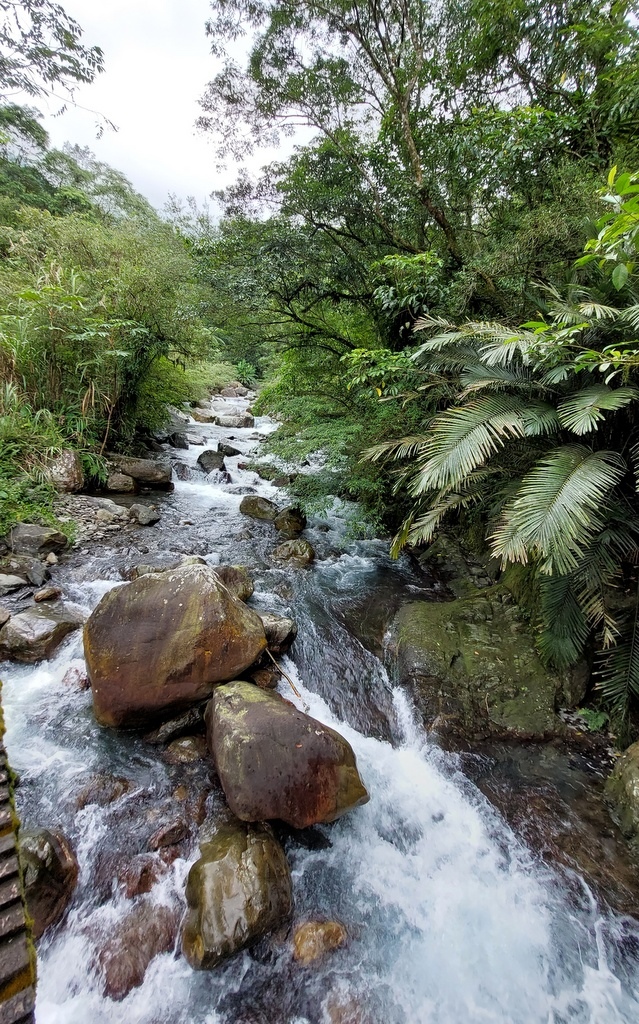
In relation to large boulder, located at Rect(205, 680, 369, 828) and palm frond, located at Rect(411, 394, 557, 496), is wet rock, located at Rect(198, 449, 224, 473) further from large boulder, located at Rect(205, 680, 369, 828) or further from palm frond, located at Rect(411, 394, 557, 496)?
large boulder, located at Rect(205, 680, 369, 828)

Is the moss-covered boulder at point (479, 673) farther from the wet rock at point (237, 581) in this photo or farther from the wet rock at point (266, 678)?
the wet rock at point (237, 581)

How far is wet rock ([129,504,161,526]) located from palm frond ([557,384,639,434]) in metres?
5.50

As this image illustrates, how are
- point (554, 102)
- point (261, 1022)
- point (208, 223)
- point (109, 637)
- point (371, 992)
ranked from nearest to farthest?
point (261, 1022) → point (371, 992) → point (109, 637) → point (554, 102) → point (208, 223)

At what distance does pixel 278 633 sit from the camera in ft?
12.7

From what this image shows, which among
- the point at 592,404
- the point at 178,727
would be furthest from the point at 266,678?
the point at 592,404

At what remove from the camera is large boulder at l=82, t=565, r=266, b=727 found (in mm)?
2988

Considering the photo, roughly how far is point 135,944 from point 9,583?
3309 millimetres

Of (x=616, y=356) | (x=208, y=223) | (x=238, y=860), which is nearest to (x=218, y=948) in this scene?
(x=238, y=860)

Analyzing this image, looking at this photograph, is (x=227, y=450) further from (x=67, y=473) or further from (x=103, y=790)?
(x=103, y=790)

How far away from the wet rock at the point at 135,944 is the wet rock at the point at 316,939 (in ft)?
2.22

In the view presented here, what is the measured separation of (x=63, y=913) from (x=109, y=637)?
5.09 ft

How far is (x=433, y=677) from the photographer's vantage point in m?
3.63

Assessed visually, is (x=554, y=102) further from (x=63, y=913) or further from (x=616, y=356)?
(x=63, y=913)

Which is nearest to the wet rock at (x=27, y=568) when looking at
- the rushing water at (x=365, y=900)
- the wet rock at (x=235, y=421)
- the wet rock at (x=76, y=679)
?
the rushing water at (x=365, y=900)
